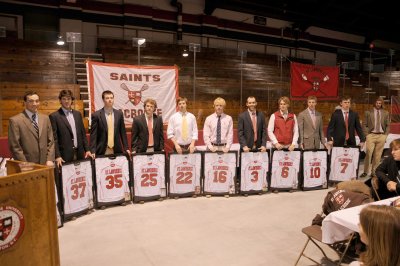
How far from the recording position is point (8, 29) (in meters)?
9.82

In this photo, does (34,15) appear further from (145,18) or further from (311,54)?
(311,54)

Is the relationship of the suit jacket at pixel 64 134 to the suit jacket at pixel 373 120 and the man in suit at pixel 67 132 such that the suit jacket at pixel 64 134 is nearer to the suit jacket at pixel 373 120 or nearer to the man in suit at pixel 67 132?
the man in suit at pixel 67 132

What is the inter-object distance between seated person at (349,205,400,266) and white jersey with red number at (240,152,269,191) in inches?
135

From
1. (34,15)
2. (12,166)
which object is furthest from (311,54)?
(12,166)

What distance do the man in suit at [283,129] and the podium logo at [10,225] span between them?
142 inches

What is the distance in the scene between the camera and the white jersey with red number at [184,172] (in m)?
4.64

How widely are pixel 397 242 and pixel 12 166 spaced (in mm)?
2588

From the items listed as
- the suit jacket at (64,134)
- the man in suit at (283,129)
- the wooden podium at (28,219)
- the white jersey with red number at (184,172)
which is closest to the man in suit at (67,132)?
the suit jacket at (64,134)

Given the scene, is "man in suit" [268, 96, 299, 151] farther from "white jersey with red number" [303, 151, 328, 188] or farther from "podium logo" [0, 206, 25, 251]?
"podium logo" [0, 206, 25, 251]

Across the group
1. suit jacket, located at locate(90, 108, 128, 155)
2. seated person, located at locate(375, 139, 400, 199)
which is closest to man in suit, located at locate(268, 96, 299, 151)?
seated person, located at locate(375, 139, 400, 199)

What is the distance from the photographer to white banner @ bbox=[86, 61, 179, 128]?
18.0 ft

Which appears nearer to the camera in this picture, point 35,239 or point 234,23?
point 35,239

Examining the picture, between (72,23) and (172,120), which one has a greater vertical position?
(72,23)

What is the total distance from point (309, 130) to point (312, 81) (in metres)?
3.36
